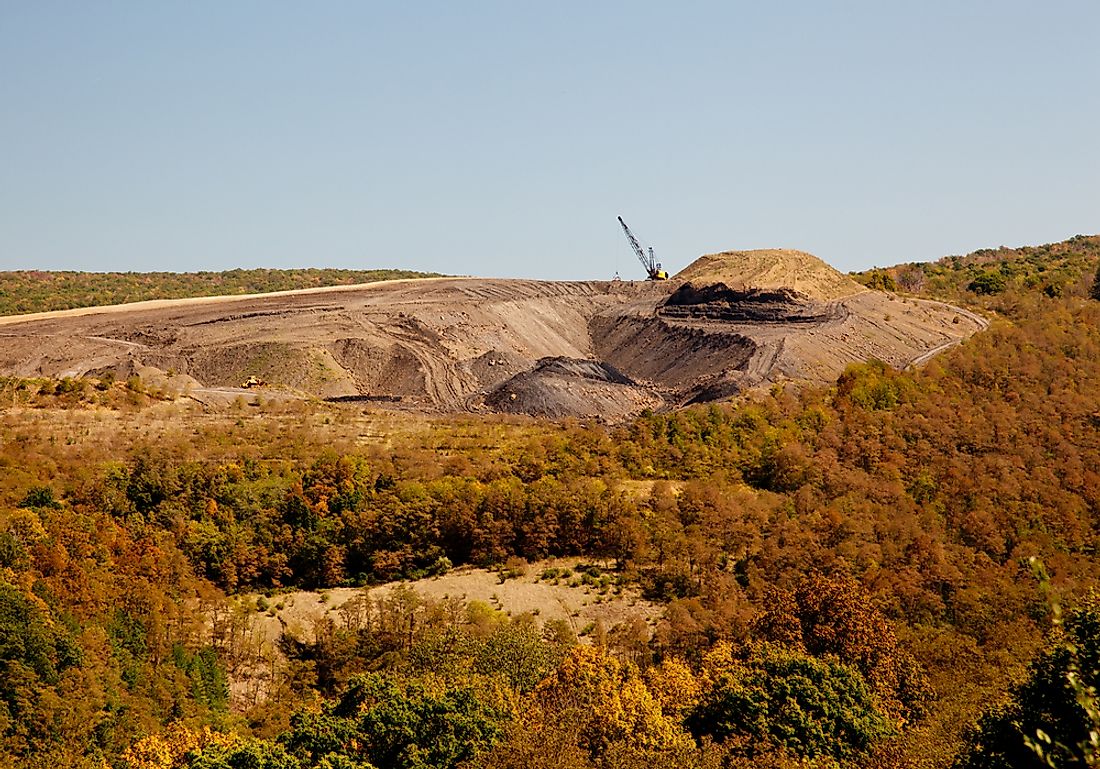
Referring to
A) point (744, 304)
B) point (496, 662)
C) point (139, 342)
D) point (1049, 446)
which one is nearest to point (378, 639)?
point (496, 662)

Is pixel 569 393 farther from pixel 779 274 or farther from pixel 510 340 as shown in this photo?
pixel 779 274

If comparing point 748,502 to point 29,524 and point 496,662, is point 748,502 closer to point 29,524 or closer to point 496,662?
point 496,662

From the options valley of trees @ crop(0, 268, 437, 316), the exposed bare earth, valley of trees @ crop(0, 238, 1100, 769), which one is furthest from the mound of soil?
valley of trees @ crop(0, 268, 437, 316)

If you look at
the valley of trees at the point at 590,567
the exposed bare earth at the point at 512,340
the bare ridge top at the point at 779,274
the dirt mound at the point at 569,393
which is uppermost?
the bare ridge top at the point at 779,274

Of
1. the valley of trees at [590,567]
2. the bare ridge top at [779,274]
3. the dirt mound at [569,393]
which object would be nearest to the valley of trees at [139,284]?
the bare ridge top at [779,274]

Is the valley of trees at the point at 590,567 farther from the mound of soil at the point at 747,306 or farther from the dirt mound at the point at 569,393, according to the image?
the mound of soil at the point at 747,306

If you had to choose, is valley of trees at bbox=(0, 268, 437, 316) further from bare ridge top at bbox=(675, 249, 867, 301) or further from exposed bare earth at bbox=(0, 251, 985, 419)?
bare ridge top at bbox=(675, 249, 867, 301)
